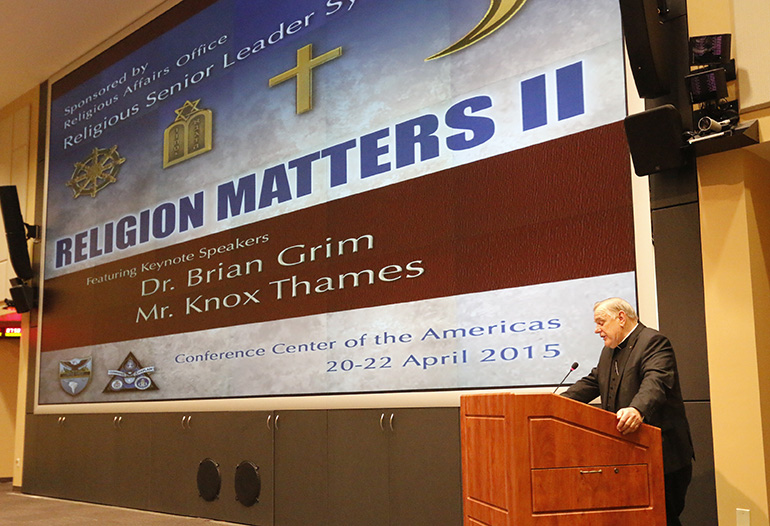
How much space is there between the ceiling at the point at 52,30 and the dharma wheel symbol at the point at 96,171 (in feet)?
4.06

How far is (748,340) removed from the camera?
12.0 ft

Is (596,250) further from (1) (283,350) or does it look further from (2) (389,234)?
(1) (283,350)

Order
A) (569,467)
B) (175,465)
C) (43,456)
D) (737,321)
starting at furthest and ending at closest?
(43,456)
(175,465)
(737,321)
(569,467)

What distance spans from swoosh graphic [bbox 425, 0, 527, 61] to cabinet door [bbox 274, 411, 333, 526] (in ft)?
8.69

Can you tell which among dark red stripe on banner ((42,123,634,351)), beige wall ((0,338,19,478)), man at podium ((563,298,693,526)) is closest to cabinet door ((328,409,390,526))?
dark red stripe on banner ((42,123,634,351))

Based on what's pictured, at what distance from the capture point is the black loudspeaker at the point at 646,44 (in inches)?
149

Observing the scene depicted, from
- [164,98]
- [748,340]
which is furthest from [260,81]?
[748,340]

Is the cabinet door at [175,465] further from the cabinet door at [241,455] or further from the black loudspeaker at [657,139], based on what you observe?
the black loudspeaker at [657,139]

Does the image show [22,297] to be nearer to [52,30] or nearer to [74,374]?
[74,374]

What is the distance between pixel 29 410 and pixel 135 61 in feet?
12.9

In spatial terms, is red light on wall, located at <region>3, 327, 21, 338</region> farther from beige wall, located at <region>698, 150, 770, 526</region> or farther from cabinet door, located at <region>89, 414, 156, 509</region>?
beige wall, located at <region>698, 150, 770, 526</region>

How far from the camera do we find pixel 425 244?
528 cm

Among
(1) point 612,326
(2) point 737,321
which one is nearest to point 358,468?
(1) point 612,326

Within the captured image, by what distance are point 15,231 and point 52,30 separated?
7.26ft
